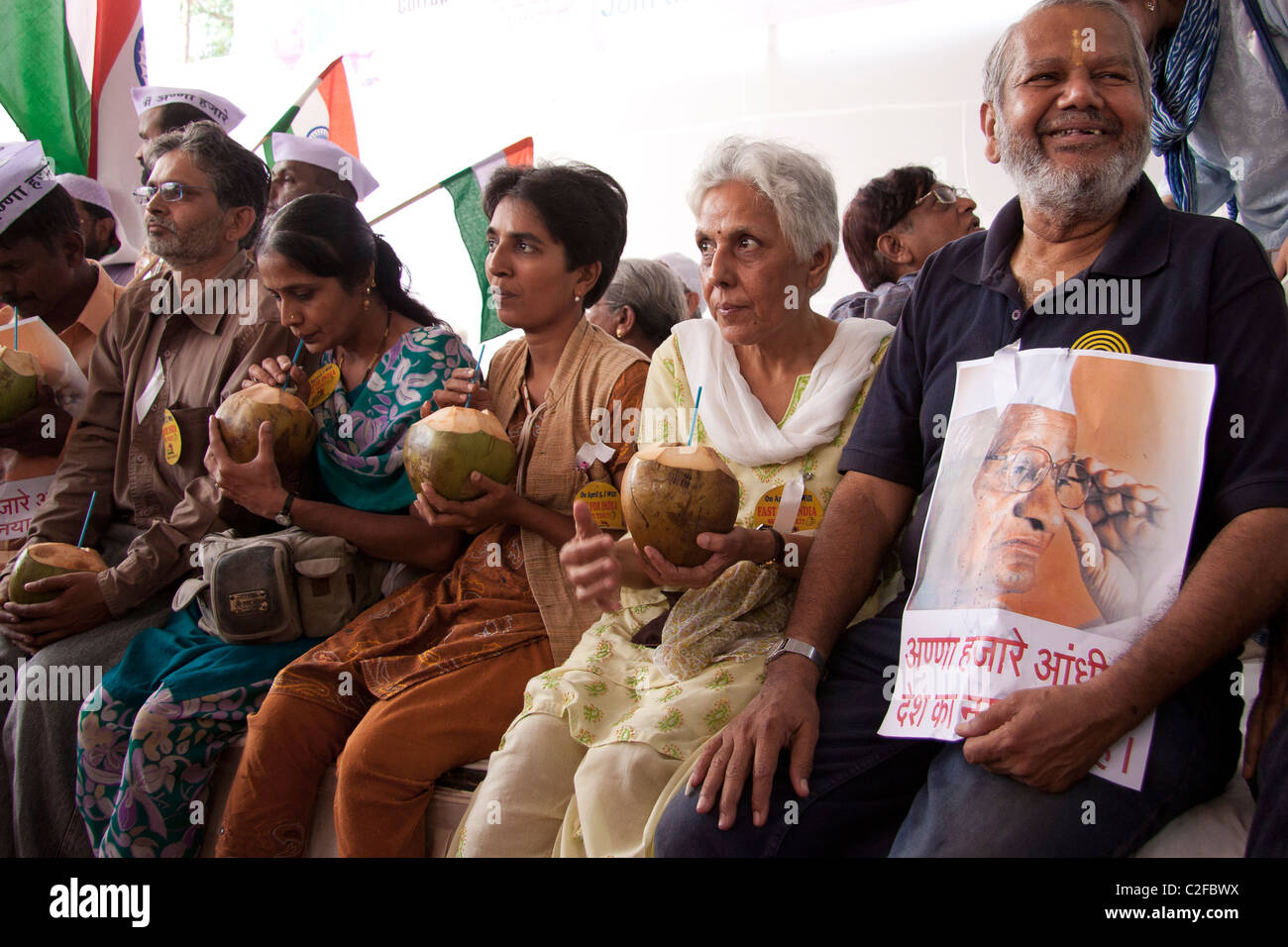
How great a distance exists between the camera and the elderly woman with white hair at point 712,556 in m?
1.80

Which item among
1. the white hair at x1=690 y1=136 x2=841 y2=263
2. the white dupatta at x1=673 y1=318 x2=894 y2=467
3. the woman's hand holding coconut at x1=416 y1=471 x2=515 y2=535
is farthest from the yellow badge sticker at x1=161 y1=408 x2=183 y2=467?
the white hair at x1=690 y1=136 x2=841 y2=263

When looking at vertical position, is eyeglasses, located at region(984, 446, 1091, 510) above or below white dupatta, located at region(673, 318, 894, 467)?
below

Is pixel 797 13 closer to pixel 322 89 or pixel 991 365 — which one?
pixel 322 89

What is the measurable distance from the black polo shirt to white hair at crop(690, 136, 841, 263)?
0.35 metres

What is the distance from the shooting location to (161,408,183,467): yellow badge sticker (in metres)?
2.84

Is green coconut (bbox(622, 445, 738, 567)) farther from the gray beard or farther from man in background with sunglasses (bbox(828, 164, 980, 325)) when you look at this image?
man in background with sunglasses (bbox(828, 164, 980, 325))

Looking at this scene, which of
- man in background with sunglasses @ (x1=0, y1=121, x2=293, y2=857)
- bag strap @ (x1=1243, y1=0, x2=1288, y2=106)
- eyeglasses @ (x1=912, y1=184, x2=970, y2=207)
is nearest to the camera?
bag strap @ (x1=1243, y1=0, x2=1288, y2=106)

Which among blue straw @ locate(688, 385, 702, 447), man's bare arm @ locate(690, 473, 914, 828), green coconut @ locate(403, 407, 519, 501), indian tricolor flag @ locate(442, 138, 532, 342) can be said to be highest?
indian tricolor flag @ locate(442, 138, 532, 342)

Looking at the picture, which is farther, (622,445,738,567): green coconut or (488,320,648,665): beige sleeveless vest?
(488,320,648,665): beige sleeveless vest

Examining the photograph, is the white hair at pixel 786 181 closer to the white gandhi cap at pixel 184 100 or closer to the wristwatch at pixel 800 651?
the wristwatch at pixel 800 651

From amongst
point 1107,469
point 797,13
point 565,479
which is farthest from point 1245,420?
point 797,13

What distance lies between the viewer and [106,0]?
542 centimetres

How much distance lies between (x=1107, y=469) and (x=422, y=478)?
137 centimetres

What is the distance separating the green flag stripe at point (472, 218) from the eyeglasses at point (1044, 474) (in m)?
3.05
